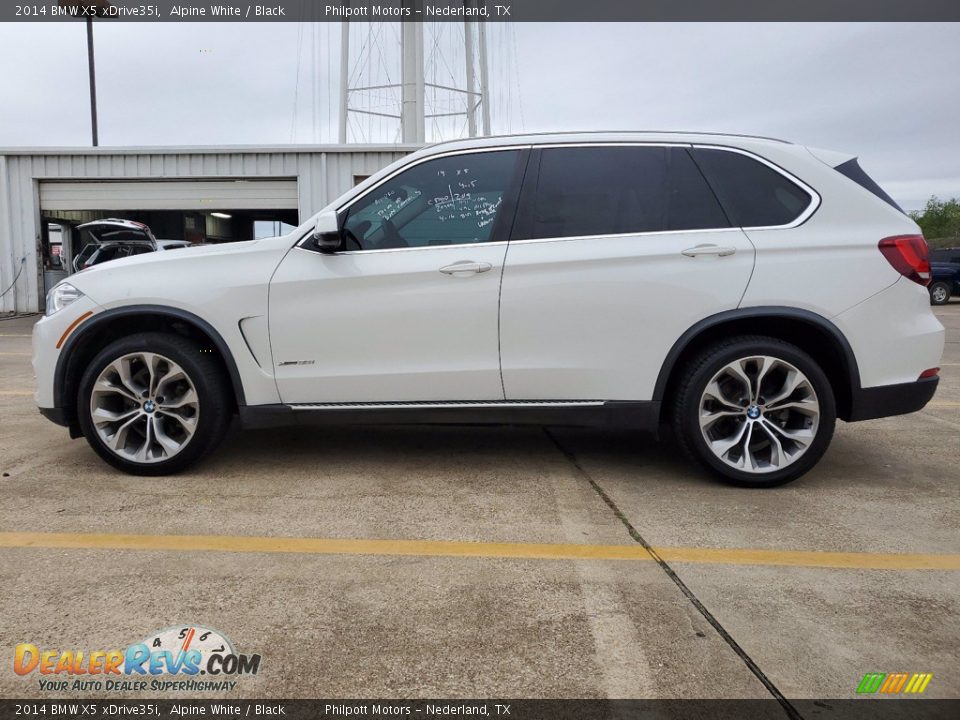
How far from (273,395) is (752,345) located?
2.44 meters

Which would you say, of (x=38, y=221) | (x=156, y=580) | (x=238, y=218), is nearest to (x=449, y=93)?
(x=238, y=218)

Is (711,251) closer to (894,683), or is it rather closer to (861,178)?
(861,178)

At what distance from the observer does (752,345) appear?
11.2ft

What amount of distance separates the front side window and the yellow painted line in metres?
1.54

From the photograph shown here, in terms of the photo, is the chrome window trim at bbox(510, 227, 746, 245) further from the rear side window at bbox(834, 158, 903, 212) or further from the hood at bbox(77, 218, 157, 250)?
the hood at bbox(77, 218, 157, 250)

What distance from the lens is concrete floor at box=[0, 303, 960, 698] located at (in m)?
1.95

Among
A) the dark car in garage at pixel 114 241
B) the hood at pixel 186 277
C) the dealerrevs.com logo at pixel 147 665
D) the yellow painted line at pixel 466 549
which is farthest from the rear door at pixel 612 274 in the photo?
the dark car in garage at pixel 114 241

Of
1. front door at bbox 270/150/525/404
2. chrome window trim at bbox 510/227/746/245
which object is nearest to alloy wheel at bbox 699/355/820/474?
chrome window trim at bbox 510/227/746/245

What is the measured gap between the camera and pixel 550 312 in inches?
137

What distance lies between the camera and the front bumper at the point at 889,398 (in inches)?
135

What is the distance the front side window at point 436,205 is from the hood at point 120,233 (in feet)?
35.7

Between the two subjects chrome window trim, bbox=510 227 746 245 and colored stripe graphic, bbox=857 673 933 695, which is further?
chrome window trim, bbox=510 227 746 245

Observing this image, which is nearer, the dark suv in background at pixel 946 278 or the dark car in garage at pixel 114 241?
the dark car in garage at pixel 114 241

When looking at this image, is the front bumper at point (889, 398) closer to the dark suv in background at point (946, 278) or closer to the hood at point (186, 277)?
the hood at point (186, 277)
